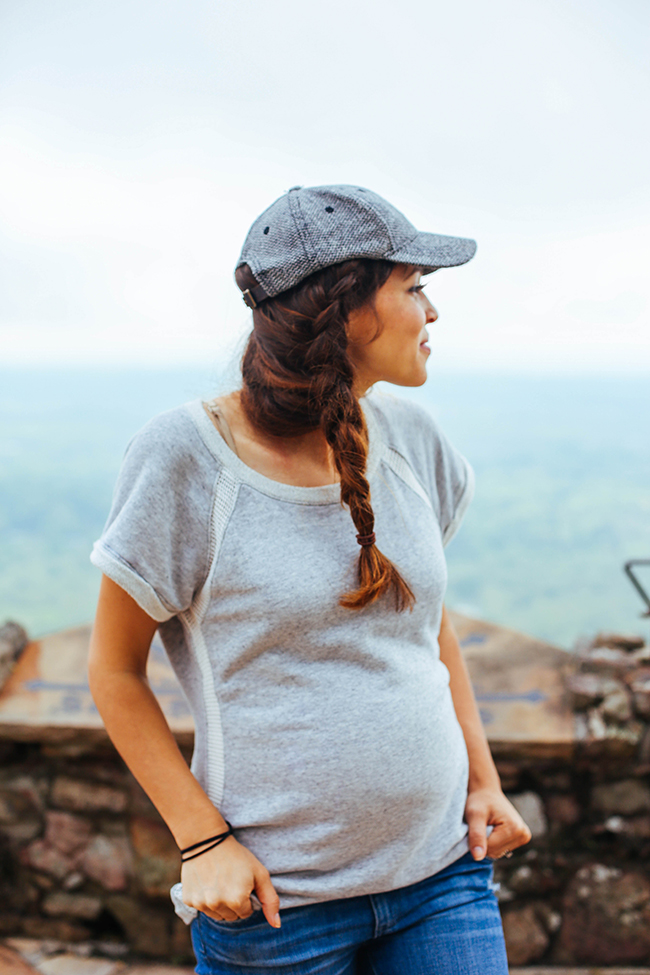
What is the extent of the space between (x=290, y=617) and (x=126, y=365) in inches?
209

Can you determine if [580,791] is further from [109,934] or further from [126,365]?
[126,365]

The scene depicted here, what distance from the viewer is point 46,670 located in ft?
6.48

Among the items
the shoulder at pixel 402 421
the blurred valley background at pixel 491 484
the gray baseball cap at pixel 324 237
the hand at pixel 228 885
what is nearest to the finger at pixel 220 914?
the hand at pixel 228 885

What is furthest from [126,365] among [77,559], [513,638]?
[513,638]

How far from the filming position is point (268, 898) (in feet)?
2.69

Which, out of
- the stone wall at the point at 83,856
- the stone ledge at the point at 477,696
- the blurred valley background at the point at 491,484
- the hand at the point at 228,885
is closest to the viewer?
the hand at the point at 228,885

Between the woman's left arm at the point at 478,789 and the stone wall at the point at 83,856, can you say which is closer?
the woman's left arm at the point at 478,789

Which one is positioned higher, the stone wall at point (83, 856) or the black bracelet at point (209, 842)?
the black bracelet at point (209, 842)

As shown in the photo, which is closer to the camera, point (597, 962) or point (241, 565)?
point (241, 565)

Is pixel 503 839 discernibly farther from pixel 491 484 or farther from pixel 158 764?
pixel 491 484

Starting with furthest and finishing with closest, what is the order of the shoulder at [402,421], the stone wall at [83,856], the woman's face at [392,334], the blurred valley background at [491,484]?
the blurred valley background at [491,484]
the stone wall at [83,856]
the shoulder at [402,421]
the woman's face at [392,334]

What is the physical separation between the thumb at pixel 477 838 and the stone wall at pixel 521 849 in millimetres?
757

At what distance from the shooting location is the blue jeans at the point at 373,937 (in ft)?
2.75

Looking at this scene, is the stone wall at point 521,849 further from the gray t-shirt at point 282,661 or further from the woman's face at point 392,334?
the woman's face at point 392,334
